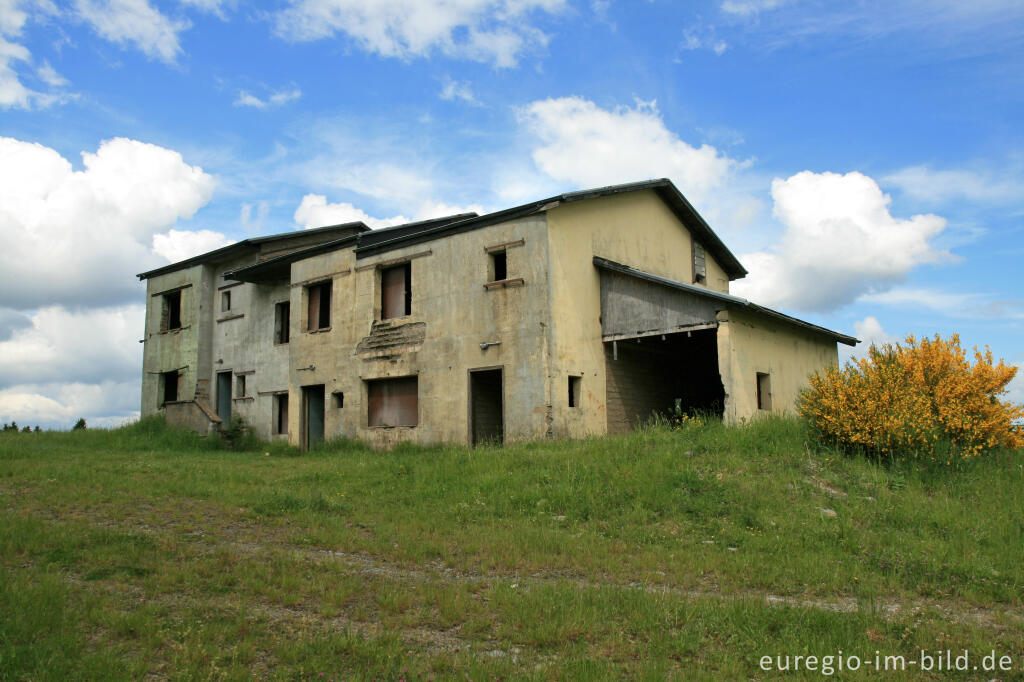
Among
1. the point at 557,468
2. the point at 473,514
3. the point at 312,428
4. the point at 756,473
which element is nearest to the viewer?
the point at 473,514

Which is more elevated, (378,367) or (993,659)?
(378,367)

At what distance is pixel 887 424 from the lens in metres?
11.5

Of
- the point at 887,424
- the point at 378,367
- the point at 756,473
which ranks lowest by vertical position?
the point at 756,473

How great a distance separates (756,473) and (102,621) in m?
9.13

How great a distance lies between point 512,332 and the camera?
16656 mm

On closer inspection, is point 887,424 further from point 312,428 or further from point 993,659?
point 312,428

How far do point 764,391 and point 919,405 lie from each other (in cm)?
535

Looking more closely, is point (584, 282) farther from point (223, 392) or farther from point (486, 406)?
point (223, 392)

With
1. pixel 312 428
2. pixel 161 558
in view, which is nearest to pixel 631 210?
pixel 312 428

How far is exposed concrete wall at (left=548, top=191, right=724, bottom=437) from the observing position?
16.2 m

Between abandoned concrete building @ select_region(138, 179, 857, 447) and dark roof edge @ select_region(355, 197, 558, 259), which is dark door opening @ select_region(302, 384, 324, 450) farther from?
dark roof edge @ select_region(355, 197, 558, 259)

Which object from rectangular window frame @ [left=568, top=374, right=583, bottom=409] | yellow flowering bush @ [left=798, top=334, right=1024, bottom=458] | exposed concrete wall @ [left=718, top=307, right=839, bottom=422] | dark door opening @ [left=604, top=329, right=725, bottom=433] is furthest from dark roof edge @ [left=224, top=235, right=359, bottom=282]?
yellow flowering bush @ [left=798, top=334, right=1024, bottom=458]

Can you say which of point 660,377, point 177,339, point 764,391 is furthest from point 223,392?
point 764,391

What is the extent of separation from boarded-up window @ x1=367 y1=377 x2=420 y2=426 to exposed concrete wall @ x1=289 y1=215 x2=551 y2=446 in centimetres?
23
